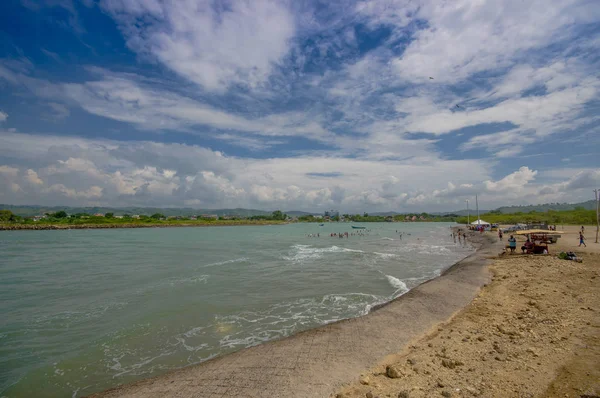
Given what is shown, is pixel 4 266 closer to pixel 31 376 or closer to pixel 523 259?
pixel 31 376

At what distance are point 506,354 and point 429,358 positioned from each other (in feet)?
6.65

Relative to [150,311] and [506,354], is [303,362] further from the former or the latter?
→ [150,311]

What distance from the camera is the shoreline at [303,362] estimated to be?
6.99m

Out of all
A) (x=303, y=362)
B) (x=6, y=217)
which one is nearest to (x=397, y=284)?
(x=303, y=362)

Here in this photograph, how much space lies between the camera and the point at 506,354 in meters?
7.65

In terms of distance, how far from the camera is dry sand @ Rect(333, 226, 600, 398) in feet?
20.1

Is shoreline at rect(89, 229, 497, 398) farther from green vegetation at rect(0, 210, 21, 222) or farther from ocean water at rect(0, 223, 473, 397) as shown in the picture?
green vegetation at rect(0, 210, 21, 222)

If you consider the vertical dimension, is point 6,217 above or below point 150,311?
above

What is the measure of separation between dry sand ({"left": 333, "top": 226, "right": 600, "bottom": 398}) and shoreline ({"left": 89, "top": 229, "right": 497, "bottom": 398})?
0.57 meters

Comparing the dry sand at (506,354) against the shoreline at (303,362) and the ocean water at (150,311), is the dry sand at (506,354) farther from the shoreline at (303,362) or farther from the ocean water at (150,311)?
the ocean water at (150,311)

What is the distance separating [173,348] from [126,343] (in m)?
2.18

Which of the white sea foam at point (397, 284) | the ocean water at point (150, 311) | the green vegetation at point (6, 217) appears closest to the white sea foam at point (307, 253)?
the ocean water at point (150, 311)

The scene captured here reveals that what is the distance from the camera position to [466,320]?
10844 mm

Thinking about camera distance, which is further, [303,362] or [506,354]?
[303,362]
